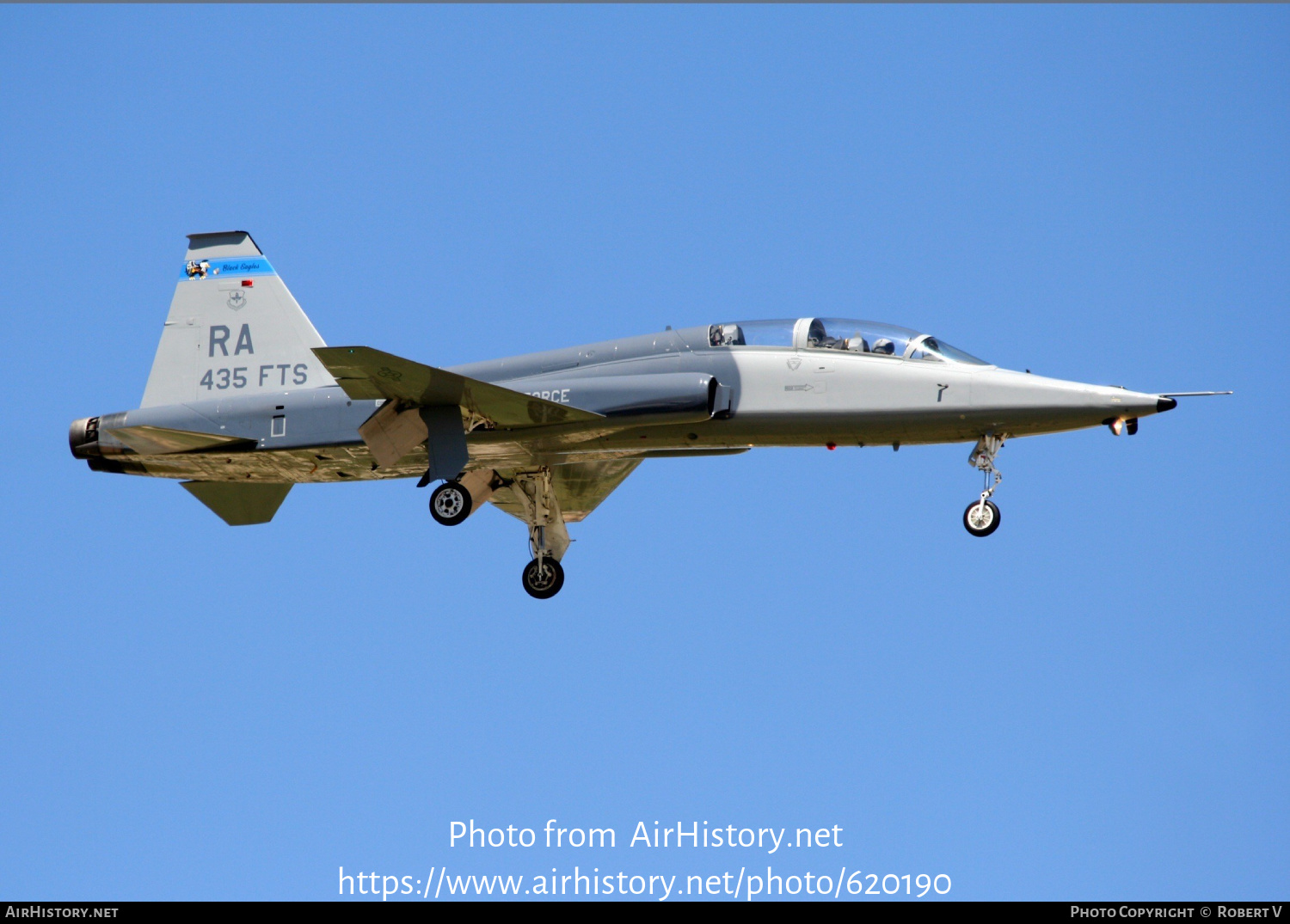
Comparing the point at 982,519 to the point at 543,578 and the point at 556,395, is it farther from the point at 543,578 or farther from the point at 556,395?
the point at 543,578

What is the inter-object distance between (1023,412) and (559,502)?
8.77m

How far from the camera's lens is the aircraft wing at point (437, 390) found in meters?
21.1

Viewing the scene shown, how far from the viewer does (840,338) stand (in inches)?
862

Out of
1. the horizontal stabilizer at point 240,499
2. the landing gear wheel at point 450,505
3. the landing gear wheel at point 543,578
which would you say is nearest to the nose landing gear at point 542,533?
the landing gear wheel at point 543,578

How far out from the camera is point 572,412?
21984 mm

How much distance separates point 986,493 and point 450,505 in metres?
7.85

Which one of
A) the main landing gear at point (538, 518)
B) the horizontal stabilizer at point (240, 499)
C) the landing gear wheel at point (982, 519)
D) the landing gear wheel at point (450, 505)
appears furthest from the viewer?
the horizontal stabilizer at point (240, 499)

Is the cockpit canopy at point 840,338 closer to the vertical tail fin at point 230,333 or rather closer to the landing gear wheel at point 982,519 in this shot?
the landing gear wheel at point 982,519

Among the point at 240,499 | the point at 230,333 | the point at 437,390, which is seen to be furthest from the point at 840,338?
the point at 240,499

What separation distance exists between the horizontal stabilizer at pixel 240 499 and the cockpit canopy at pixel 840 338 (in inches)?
334

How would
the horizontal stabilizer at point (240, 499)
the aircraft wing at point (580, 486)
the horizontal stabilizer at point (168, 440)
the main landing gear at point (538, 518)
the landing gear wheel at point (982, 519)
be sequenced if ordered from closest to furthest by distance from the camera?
the landing gear wheel at point (982, 519) < the horizontal stabilizer at point (168, 440) < the main landing gear at point (538, 518) < the horizontal stabilizer at point (240, 499) < the aircraft wing at point (580, 486)
